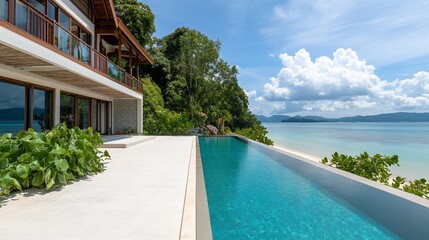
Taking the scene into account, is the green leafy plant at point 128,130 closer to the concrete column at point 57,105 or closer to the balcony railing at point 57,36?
the balcony railing at point 57,36

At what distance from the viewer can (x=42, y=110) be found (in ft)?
32.2

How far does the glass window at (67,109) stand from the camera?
11367 millimetres

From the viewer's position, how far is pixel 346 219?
466 cm

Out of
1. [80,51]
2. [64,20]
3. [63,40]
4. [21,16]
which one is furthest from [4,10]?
[64,20]

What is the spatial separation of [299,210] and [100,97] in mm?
13386

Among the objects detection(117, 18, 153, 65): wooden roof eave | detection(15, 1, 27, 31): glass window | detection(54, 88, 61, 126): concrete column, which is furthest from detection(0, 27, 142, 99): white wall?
detection(117, 18, 153, 65): wooden roof eave

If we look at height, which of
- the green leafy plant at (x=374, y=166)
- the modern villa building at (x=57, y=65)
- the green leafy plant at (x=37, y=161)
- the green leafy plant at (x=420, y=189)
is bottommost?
the green leafy plant at (x=420, y=189)

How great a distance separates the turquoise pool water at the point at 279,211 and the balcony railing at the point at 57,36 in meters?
5.93

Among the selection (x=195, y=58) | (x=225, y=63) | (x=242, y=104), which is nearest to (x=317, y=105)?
(x=242, y=104)

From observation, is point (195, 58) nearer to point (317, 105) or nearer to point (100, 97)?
point (100, 97)

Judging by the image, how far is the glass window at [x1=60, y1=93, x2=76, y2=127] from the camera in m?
11.4

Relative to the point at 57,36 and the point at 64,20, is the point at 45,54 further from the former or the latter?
the point at 64,20

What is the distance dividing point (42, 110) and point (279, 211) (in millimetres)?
9329

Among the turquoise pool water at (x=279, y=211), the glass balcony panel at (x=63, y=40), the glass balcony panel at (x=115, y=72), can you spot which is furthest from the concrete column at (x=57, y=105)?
the turquoise pool water at (x=279, y=211)
